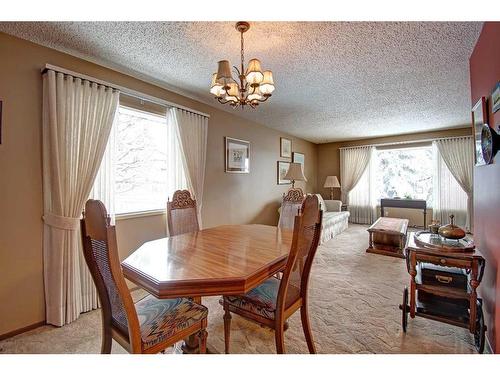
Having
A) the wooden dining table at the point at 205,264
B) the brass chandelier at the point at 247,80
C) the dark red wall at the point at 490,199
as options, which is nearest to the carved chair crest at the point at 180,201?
the wooden dining table at the point at 205,264

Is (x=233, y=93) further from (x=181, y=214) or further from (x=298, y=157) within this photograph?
(x=298, y=157)

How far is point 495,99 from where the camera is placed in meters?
1.35

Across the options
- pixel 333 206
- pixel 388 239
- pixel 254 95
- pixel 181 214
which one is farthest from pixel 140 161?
pixel 333 206

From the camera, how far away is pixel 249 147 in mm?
4047

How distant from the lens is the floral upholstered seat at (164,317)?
110 centimetres

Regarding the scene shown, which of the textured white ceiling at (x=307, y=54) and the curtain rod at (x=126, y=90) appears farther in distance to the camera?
the curtain rod at (x=126, y=90)

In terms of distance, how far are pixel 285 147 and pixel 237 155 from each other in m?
1.78

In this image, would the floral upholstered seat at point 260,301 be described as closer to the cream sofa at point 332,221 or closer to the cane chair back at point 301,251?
the cane chair back at point 301,251

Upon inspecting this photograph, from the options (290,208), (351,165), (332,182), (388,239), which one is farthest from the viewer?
(351,165)

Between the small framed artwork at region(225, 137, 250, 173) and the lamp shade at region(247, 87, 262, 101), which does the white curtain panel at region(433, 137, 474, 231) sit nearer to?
the small framed artwork at region(225, 137, 250, 173)

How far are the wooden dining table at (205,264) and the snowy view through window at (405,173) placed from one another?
5178 millimetres

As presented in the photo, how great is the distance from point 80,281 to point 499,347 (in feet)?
9.81

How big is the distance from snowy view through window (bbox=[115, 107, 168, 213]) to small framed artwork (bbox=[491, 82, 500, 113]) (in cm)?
287
